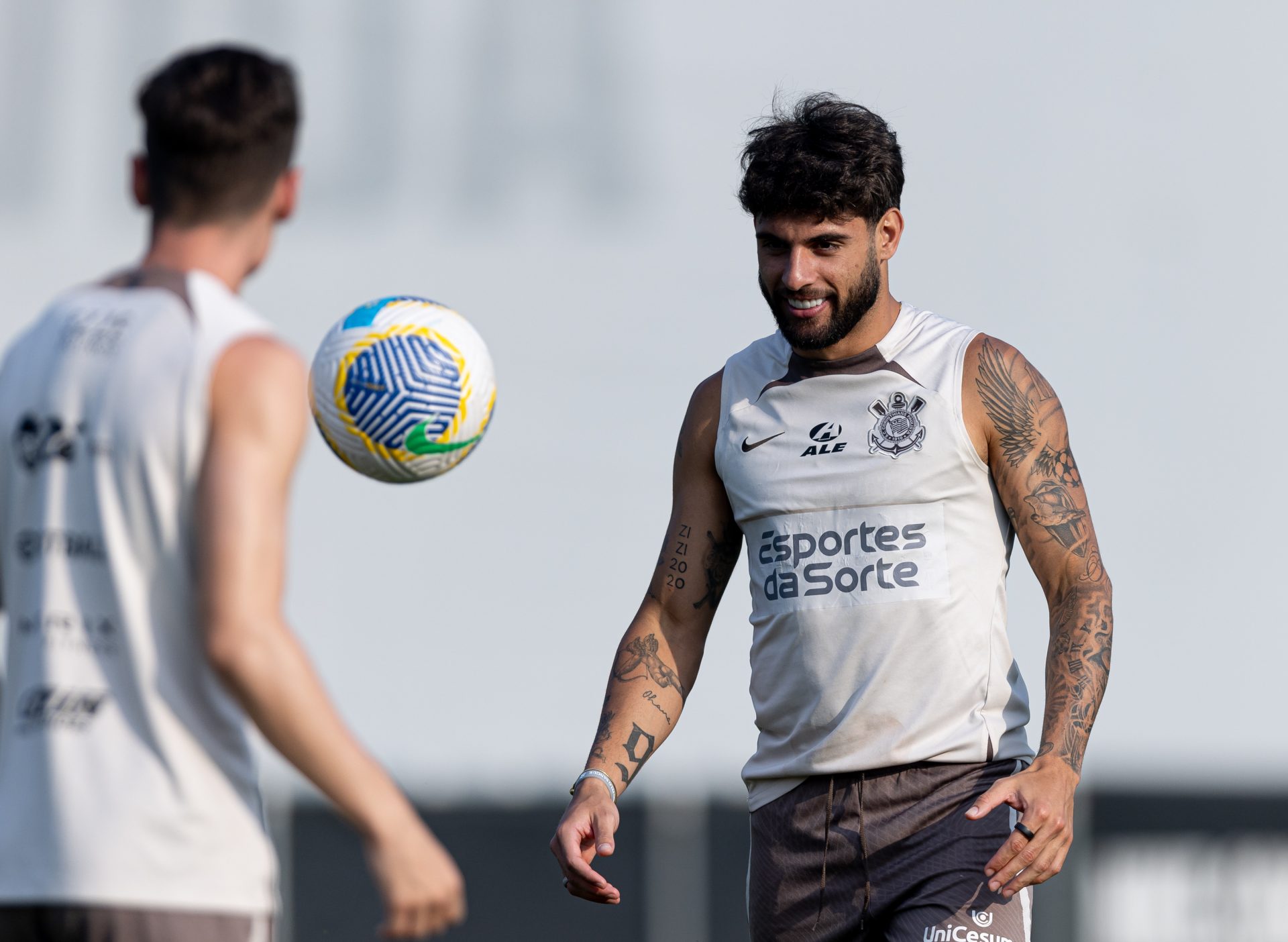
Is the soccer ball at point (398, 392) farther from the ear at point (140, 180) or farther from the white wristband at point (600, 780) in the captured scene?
the ear at point (140, 180)

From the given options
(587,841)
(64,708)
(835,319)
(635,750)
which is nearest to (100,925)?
(64,708)

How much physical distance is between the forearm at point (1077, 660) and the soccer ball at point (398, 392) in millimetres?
1413

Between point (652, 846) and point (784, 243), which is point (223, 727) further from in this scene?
point (652, 846)

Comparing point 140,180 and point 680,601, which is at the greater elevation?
point 140,180

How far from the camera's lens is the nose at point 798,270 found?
159 inches

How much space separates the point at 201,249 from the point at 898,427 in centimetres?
→ 184

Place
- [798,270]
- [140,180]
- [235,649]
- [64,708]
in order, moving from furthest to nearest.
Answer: [798,270], [140,180], [64,708], [235,649]

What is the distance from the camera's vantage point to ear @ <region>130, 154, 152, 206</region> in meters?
2.71

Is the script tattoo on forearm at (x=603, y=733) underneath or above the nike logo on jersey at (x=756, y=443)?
underneath

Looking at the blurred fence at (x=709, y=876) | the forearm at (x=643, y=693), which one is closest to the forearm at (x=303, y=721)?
the forearm at (x=643, y=693)

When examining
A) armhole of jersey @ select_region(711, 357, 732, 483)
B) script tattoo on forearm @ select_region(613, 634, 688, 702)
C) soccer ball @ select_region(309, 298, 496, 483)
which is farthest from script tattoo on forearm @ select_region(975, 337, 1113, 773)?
soccer ball @ select_region(309, 298, 496, 483)

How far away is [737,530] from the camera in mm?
4352

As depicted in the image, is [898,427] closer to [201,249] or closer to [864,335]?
[864,335]

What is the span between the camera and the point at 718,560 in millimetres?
4312
